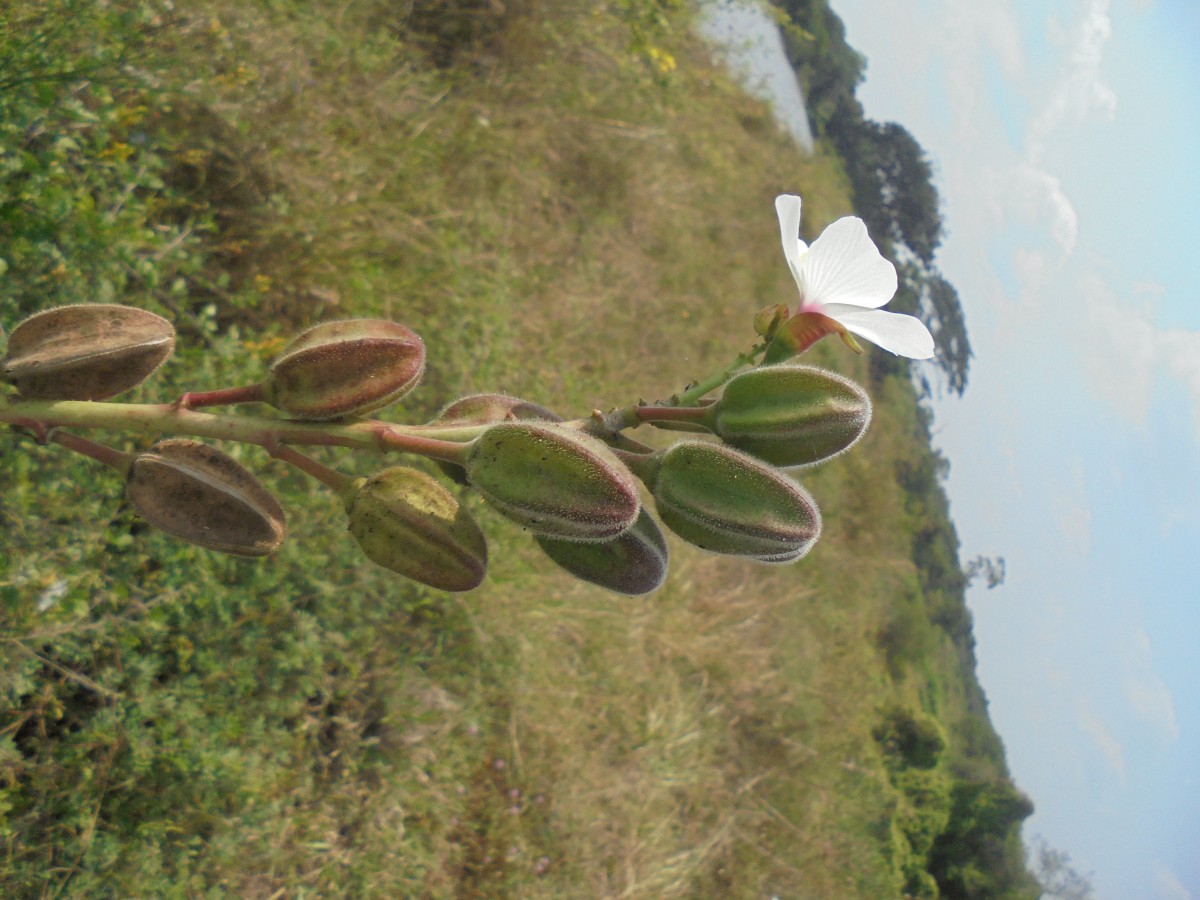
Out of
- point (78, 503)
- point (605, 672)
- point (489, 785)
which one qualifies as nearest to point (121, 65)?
point (78, 503)

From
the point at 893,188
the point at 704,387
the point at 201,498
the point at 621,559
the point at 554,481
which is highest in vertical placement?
the point at 704,387

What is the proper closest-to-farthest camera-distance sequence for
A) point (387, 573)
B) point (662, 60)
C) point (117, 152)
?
point (117, 152) < point (387, 573) < point (662, 60)

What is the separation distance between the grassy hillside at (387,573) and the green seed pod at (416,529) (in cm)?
132

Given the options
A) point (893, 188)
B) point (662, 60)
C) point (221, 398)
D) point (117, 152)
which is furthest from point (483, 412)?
point (893, 188)

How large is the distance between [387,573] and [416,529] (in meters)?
2.34

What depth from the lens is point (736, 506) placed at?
1219 mm

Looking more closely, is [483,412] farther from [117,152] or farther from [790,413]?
[117,152]

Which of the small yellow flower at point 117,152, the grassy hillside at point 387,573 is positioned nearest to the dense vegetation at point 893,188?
the grassy hillside at point 387,573

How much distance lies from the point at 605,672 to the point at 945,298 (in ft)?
37.6

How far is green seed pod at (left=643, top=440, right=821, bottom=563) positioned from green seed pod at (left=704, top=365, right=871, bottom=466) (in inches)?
1.7

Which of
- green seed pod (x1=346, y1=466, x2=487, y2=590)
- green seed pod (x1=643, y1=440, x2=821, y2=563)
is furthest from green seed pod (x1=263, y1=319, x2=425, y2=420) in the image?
green seed pod (x1=643, y1=440, x2=821, y2=563)

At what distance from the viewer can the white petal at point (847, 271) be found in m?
1.33

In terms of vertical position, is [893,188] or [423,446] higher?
[423,446]

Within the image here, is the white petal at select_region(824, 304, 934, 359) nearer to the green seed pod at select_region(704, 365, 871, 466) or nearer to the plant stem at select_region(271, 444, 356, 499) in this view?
the green seed pod at select_region(704, 365, 871, 466)
